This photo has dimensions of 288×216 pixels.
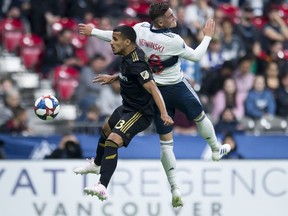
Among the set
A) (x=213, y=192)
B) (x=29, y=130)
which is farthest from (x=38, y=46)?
(x=213, y=192)

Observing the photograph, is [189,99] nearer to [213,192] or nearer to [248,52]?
[213,192]

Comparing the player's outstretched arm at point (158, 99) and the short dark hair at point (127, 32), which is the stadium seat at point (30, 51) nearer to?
the short dark hair at point (127, 32)

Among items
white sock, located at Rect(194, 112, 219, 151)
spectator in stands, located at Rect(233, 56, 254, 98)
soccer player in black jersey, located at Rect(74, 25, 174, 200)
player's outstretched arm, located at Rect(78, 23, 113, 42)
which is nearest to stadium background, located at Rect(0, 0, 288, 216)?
spectator in stands, located at Rect(233, 56, 254, 98)

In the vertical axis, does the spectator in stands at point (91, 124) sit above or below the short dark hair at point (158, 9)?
below

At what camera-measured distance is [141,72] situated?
1526cm

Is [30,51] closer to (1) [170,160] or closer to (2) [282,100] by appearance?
(2) [282,100]

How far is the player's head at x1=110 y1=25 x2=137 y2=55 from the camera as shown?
15320 millimetres

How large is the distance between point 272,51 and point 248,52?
1.92ft

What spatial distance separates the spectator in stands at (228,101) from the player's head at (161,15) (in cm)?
654

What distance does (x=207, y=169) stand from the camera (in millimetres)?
19219

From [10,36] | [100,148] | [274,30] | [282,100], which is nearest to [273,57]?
[274,30]

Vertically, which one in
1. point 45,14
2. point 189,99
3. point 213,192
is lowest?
point 213,192

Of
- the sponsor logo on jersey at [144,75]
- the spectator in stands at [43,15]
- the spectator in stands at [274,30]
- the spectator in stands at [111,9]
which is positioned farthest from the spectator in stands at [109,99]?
the sponsor logo on jersey at [144,75]

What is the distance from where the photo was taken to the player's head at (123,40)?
15.3 meters
